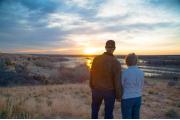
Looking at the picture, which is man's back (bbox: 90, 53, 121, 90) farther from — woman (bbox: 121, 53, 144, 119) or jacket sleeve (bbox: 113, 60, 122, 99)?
woman (bbox: 121, 53, 144, 119)

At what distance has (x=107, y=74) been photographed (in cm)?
362

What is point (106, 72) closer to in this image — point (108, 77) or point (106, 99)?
point (108, 77)

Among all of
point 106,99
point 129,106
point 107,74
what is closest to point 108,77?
point 107,74

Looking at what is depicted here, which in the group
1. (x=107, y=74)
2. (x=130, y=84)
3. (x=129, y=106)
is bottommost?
(x=129, y=106)

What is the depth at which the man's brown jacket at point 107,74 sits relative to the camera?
3584 mm

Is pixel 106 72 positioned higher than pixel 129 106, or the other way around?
pixel 106 72

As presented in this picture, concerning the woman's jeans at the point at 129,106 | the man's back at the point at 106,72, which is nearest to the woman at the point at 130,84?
the woman's jeans at the point at 129,106

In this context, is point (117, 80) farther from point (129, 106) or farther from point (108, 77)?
point (129, 106)

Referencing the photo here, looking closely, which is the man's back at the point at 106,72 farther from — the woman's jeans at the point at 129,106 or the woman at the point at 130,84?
the woman's jeans at the point at 129,106

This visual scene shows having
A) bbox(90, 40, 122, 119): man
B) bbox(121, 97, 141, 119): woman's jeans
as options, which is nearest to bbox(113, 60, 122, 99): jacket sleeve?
bbox(90, 40, 122, 119): man

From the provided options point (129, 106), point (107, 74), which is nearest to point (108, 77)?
point (107, 74)

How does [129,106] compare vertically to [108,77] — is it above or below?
below

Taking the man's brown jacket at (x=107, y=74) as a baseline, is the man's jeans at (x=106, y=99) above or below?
below

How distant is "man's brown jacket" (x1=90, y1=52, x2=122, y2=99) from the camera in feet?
11.8
